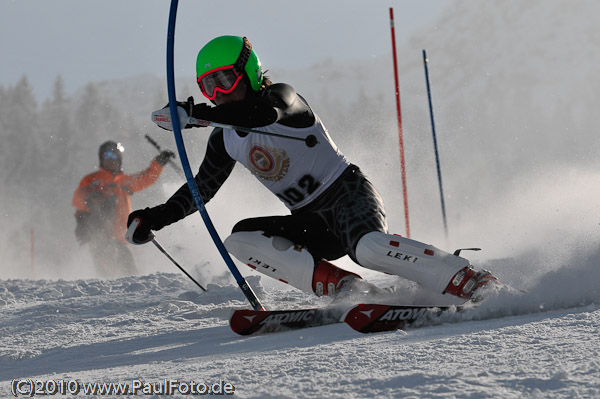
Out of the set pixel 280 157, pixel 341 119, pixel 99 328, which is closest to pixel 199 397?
pixel 280 157

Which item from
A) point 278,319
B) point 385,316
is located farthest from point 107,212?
point 385,316

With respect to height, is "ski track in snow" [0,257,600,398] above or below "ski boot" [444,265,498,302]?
below

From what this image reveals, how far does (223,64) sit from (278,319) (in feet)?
4.10

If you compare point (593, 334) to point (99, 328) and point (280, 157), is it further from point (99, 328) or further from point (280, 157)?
point (99, 328)

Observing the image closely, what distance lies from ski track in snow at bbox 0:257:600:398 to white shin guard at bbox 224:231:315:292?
386mm

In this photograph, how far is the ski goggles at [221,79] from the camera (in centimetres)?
318

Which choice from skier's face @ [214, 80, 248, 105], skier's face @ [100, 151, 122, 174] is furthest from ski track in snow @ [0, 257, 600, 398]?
skier's face @ [100, 151, 122, 174]

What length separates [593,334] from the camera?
1958mm

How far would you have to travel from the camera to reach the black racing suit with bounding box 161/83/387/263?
2869 mm

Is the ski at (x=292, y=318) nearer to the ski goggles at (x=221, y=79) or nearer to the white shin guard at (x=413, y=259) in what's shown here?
the white shin guard at (x=413, y=259)

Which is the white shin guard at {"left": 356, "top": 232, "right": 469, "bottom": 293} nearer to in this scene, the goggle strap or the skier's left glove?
the skier's left glove

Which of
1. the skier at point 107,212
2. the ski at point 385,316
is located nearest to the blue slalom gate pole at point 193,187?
the ski at point 385,316

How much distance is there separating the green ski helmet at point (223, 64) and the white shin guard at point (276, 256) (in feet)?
2.48

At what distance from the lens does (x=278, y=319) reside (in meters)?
2.88
